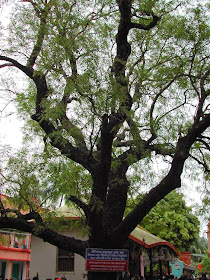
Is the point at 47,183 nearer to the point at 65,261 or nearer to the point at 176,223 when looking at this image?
the point at 65,261

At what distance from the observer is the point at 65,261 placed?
1295 centimetres

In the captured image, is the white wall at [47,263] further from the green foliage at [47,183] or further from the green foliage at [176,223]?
the green foliage at [176,223]

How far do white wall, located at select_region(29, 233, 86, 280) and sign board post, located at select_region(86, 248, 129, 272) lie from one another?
4801 millimetres

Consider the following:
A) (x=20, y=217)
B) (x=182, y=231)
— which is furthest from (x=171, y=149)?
(x=182, y=231)

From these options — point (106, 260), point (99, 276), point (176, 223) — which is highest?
point (176, 223)

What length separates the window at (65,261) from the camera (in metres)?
12.8

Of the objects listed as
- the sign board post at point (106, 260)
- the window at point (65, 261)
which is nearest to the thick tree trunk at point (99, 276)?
the sign board post at point (106, 260)

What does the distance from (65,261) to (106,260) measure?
211 inches

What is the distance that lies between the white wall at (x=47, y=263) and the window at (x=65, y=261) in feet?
0.55

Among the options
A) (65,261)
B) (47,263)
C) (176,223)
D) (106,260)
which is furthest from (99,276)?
Answer: (176,223)

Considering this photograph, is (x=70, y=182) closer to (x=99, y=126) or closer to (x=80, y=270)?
(x=99, y=126)

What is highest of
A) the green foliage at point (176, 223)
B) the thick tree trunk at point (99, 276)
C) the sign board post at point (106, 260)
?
the green foliage at point (176, 223)

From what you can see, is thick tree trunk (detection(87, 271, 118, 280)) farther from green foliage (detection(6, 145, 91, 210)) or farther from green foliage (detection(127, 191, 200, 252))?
green foliage (detection(127, 191, 200, 252))

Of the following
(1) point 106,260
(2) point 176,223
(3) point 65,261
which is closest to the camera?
(1) point 106,260
